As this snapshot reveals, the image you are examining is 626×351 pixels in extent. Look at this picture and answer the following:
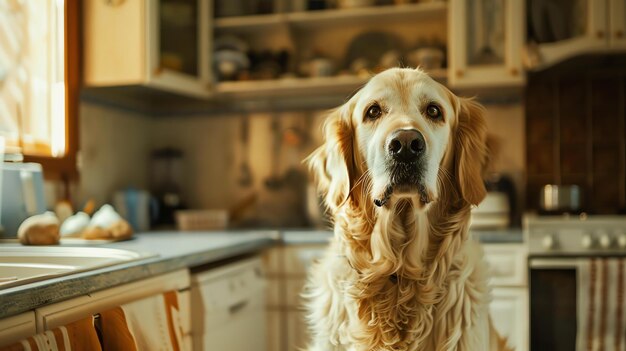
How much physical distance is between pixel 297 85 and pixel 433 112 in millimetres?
1487

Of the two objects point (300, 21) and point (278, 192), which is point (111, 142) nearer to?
point (278, 192)

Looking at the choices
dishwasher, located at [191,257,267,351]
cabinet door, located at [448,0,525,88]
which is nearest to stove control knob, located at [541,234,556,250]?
cabinet door, located at [448,0,525,88]

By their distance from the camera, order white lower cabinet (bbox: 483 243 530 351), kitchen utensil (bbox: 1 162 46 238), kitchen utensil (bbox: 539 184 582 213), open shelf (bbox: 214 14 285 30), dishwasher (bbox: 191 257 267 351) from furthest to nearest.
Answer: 1. open shelf (bbox: 214 14 285 30)
2. kitchen utensil (bbox: 539 184 582 213)
3. white lower cabinet (bbox: 483 243 530 351)
4. kitchen utensil (bbox: 1 162 46 238)
5. dishwasher (bbox: 191 257 267 351)

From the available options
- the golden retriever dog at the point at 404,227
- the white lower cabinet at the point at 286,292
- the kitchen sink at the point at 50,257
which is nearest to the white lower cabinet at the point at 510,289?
the white lower cabinet at the point at 286,292

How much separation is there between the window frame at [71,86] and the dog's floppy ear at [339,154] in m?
1.39

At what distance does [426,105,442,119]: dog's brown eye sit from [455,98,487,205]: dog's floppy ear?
9 cm

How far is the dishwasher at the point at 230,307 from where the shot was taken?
1.78m

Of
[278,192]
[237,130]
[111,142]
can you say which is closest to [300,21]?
[237,130]

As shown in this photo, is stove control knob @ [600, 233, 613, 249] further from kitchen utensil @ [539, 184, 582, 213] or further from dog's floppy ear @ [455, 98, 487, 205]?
dog's floppy ear @ [455, 98, 487, 205]

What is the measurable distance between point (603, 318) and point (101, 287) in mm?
1816

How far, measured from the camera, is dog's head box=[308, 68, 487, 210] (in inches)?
47.9

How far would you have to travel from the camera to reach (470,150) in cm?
137

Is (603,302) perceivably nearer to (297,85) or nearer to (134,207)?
(297,85)

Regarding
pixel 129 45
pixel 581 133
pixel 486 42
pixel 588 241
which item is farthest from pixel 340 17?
pixel 588 241
